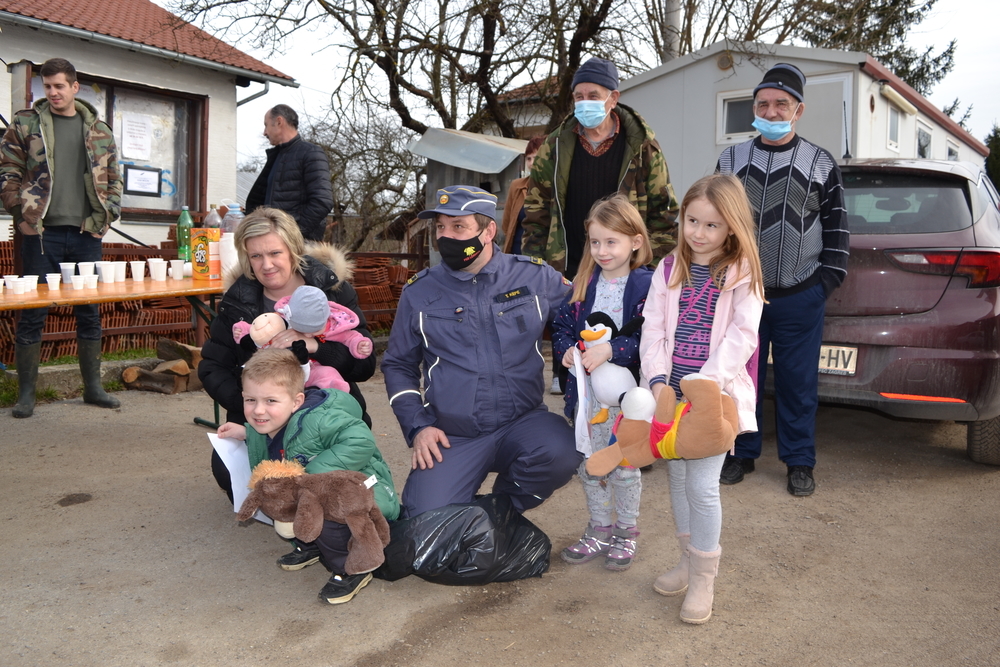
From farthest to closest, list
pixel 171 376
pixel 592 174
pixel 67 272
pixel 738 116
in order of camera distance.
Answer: pixel 738 116 < pixel 171 376 < pixel 67 272 < pixel 592 174

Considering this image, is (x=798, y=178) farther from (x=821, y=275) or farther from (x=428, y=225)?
(x=428, y=225)

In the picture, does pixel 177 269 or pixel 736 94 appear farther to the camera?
pixel 736 94

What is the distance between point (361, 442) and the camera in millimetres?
2844

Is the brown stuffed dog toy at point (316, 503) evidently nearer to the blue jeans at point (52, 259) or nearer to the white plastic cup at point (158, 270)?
the white plastic cup at point (158, 270)

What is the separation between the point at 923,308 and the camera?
397 cm

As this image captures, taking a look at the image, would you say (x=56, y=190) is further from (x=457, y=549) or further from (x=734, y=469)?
(x=734, y=469)

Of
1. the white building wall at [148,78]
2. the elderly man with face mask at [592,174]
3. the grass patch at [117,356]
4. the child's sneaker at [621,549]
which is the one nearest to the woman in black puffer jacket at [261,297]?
the child's sneaker at [621,549]

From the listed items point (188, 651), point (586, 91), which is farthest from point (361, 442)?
point (586, 91)

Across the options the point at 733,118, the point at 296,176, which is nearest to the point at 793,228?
the point at 296,176

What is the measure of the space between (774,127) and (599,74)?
0.88 metres

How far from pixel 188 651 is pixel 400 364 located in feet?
4.35

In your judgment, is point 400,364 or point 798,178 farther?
point 798,178

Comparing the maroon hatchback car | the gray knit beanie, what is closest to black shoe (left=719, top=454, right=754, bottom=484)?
the maroon hatchback car

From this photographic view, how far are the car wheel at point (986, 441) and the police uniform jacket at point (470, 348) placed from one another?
2585mm
